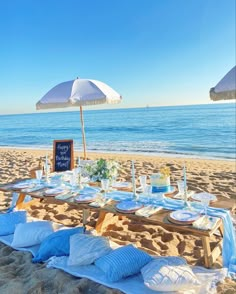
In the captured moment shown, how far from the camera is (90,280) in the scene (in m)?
1.90

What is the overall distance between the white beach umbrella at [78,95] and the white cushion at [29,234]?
1493mm

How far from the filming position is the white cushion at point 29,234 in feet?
7.95

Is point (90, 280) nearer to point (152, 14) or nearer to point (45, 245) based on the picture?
point (45, 245)

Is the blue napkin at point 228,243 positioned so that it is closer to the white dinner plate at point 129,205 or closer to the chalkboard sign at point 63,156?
the white dinner plate at point 129,205

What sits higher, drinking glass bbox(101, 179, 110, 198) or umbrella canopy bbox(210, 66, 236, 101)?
umbrella canopy bbox(210, 66, 236, 101)

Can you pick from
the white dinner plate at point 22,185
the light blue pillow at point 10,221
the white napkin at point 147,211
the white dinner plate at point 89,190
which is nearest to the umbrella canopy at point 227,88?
the white napkin at point 147,211

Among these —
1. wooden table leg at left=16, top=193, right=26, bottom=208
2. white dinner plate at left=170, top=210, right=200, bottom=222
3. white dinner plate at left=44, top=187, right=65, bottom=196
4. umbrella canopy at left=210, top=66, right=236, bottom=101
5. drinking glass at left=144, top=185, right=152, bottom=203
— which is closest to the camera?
umbrella canopy at left=210, top=66, right=236, bottom=101

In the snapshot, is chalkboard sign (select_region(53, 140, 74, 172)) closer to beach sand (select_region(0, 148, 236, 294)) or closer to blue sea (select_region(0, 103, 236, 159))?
beach sand (select_region(0, 148, 236, 294))

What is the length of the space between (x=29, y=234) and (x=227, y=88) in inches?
83.4

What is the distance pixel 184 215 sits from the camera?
75.5 inches

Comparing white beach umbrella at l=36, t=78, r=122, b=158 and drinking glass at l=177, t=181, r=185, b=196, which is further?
white beach umbrella at l=36, t=78, r=122, b=158

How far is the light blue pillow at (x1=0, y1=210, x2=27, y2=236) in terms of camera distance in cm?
272

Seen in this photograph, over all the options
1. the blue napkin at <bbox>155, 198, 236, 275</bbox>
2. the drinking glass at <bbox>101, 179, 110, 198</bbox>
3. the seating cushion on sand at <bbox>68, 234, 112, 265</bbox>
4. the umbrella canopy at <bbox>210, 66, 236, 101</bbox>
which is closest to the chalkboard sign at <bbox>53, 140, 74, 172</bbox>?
the drinking glass at <bbox>101, 179, 110, 198</bbox>

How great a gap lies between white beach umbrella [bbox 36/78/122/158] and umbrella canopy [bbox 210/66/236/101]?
153 cm
